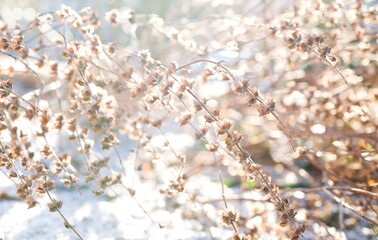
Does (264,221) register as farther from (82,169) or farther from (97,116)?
(82,169)

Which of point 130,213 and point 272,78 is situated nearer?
point 130,213

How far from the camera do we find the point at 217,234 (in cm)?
186

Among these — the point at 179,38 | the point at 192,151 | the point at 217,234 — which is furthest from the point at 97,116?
the point at 192,151

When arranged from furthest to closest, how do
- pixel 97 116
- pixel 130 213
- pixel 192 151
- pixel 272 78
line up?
pixel 192 151 < pixel 272 78 < pixel 130 213 < pixel 97 116

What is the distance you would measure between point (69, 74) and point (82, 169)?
1243 mm

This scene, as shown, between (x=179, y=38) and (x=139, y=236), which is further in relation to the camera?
(x=139, y=236)

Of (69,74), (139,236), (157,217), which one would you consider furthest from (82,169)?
(69,74)

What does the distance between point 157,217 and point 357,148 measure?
2.81ft

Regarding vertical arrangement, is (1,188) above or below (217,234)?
above

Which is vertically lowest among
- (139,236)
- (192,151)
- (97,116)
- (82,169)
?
(192,151)

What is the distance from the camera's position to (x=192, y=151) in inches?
112

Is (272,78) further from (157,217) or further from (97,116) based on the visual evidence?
(97,116)

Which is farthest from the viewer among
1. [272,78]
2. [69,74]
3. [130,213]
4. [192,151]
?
[192,151]

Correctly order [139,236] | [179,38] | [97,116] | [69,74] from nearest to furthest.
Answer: [97,116]
[69,74]
[179,38]
[139,236]
